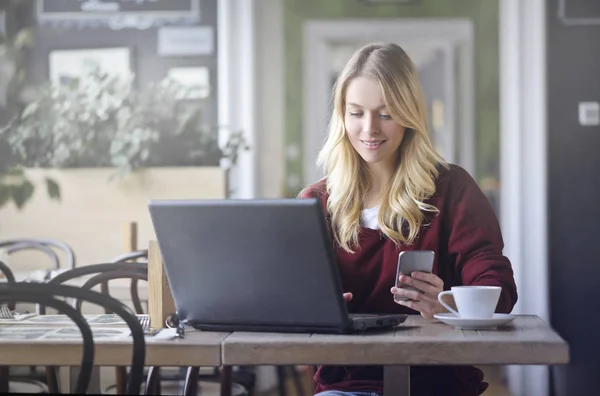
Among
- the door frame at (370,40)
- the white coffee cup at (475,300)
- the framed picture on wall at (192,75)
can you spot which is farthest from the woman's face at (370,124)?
the door frame at (370,40)

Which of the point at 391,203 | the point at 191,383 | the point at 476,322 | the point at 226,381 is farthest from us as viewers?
the point at 226,381

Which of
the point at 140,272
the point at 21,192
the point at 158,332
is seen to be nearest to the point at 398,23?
the point at 21,192

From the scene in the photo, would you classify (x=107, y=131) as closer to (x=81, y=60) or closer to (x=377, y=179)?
(x=81, y=60)

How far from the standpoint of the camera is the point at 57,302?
1371mm

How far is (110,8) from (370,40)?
2.00 meters

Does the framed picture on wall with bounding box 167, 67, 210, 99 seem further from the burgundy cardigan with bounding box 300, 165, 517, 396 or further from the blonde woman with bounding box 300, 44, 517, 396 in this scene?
the burgundy cardigan with bounding box 300, 165, 517, 396

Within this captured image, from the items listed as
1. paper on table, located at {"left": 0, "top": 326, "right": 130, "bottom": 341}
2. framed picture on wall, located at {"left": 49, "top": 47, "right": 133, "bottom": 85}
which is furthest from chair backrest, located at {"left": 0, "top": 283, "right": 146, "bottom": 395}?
framed picture on wall, located at {"left": 49, "top": 47, "right": 133, "bottom": 85}

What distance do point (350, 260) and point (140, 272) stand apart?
53cm

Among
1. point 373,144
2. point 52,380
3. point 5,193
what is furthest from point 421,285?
point 5,193

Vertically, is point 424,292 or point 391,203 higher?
point 391,203

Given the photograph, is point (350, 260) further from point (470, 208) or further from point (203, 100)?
point (203, 100)

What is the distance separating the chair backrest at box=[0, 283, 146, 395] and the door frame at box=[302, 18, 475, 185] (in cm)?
525

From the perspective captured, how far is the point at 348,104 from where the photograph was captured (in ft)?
6.52

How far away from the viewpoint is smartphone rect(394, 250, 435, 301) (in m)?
1.62
